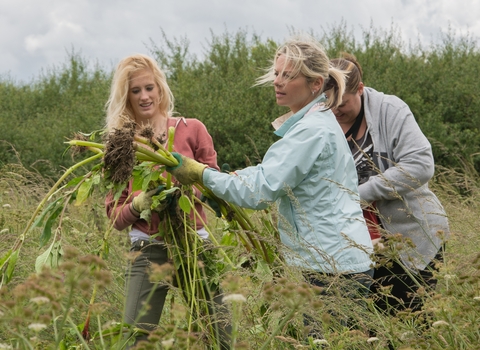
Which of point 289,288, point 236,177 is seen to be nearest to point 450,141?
point 236,177

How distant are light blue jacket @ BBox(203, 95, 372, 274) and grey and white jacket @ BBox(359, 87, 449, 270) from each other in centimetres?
64

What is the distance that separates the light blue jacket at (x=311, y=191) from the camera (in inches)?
114

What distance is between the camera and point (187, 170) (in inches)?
122

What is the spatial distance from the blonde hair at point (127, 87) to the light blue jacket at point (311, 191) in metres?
0.91

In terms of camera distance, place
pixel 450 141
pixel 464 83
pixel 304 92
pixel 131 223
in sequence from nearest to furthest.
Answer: pixel 304 92 → pixel 131 223 → pixel 450 141 → pixel 464 83

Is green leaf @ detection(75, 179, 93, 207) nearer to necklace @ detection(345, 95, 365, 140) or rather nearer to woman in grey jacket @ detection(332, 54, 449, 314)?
woman in grey jacket @ detection(332, 54, 449, 314)

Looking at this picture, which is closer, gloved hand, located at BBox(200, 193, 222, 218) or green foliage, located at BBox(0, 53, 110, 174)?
gloved hand, located at BBox(200, 193, 222, 218)

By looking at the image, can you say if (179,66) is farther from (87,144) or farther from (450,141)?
(87,144)

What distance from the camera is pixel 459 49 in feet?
45.1

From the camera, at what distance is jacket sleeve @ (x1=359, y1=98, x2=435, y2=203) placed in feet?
12.0

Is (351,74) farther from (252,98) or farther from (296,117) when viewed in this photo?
(252,98)

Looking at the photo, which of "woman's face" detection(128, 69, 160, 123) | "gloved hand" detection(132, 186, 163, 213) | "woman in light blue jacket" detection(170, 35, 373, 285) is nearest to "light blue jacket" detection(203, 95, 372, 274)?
"woman in light blue jacket" detection(170, 35, 373, 285)

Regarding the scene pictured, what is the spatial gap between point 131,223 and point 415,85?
31.2 feet

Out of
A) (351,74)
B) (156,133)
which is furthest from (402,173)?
(156,133)
